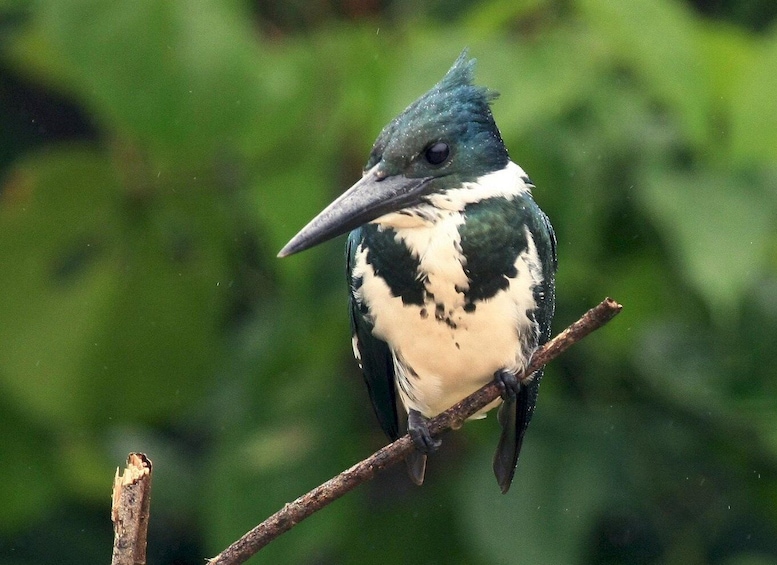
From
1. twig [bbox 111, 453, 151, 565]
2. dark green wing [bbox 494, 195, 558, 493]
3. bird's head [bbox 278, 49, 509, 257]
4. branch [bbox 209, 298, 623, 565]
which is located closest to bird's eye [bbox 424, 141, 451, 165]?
bird's head [bbox 278, 49, 509, 257]

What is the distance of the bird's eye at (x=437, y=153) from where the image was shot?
1745 millimetres

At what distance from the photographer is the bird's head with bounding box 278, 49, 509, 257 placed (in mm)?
1696

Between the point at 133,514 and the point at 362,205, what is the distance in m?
0.50

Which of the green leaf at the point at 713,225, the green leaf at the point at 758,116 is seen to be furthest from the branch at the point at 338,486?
the green leaf at the point at 758,116

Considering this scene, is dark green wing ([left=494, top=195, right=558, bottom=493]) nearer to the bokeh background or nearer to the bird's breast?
the bird's breast

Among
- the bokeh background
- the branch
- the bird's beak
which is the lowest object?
the bokeh background

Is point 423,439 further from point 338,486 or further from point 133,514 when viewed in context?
point 133,514

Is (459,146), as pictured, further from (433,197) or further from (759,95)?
(759,95)

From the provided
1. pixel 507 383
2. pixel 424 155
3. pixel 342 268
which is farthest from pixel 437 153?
pixel 342 268

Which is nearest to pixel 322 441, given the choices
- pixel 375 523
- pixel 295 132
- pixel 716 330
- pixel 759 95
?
pixel 375 523

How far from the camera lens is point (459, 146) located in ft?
5.82

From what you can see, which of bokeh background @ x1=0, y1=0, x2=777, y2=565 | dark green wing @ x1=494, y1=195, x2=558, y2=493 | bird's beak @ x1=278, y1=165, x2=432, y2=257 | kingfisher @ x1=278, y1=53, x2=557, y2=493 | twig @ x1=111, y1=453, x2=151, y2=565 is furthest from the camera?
bokeh background @ x1=0, y1=0, x2=777, y2=565

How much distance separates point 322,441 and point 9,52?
1.30m

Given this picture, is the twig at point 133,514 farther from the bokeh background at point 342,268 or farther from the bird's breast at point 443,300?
the bokeh background at point 342,268
